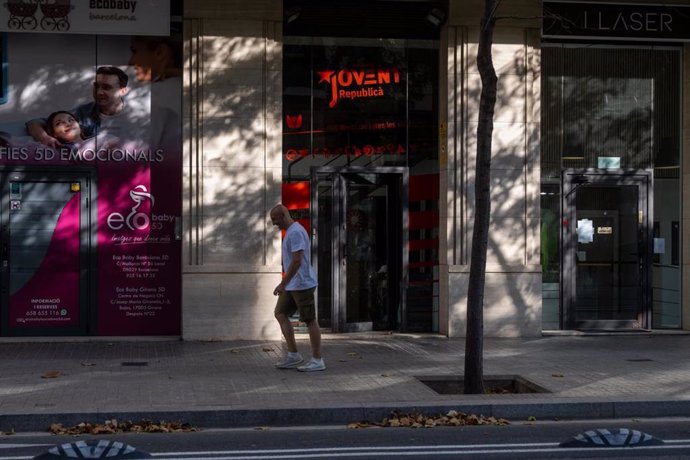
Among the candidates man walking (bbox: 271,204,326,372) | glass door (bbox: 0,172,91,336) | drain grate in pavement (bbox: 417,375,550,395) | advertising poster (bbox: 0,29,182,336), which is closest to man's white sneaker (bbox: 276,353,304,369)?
man walking (bbox: 271,204,326,372)

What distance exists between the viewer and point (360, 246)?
15.0 metres

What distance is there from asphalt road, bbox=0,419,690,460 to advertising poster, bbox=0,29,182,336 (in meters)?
5.53

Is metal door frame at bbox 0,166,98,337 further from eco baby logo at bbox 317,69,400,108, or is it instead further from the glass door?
eco baby logo at bbox 317,69,400,108

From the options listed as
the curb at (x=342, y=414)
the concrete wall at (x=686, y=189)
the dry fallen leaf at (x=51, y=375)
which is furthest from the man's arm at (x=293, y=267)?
the concrete wall at (x=686, y=189)

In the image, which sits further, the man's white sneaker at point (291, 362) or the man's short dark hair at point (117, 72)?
the man's short dark hair at point (117, 72)

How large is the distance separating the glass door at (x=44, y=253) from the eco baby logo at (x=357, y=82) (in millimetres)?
3700

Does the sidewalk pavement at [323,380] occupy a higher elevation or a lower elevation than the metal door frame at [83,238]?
lower

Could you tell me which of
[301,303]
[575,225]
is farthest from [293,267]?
[575,225]

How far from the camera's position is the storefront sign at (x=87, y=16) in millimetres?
13422

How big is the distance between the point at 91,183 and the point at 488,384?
6.28 m

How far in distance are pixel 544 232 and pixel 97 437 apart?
8.74 m

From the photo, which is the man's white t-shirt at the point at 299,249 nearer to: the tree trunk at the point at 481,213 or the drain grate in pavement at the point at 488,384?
the drain grate in pavement at the point at 488,384

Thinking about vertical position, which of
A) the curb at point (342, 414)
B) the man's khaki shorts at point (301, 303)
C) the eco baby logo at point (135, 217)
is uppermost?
the eco baby logo at point (135, 217)

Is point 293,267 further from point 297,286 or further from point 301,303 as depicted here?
point 301,303
